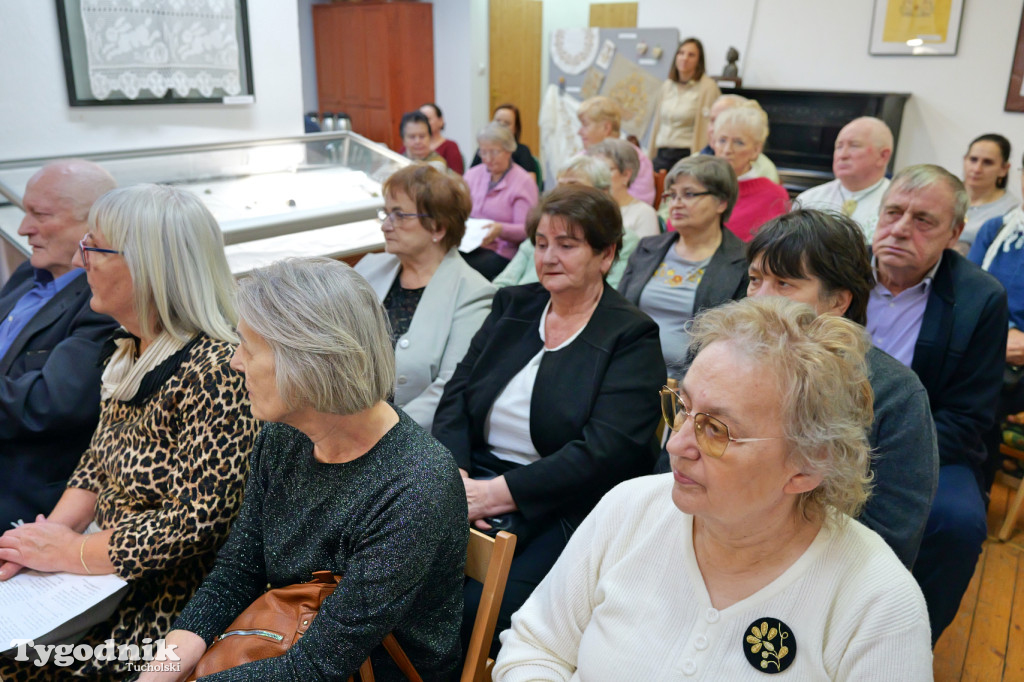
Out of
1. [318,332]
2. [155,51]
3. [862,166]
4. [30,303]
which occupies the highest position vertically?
[155,51]

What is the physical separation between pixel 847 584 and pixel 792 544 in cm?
9

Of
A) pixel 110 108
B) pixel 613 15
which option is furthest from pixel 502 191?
pixel 613 15

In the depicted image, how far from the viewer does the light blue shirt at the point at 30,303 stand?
90.0 inches

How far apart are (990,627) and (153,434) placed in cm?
256

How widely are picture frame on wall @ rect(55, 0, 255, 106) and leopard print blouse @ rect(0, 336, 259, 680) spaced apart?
2486mm

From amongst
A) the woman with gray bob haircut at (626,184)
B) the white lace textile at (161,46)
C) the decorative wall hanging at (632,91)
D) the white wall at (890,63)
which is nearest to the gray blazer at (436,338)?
the woman with gray bob haircut at (626,184)

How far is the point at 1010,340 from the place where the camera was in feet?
9.18

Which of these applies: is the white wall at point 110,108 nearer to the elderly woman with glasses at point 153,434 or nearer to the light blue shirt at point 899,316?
the elderly woman with glasses at point 153,434

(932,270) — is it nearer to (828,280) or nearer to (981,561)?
(828,280)

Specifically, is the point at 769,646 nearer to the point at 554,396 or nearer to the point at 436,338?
the point at 554,396

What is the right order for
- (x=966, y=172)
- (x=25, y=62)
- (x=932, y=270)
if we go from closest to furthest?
(x=932, y=270) → (x=25, y=62) → (x=966, y=172)

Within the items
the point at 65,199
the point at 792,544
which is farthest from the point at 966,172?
→ the point at 65,199

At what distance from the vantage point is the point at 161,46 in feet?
12.4

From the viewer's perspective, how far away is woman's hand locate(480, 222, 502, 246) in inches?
161
